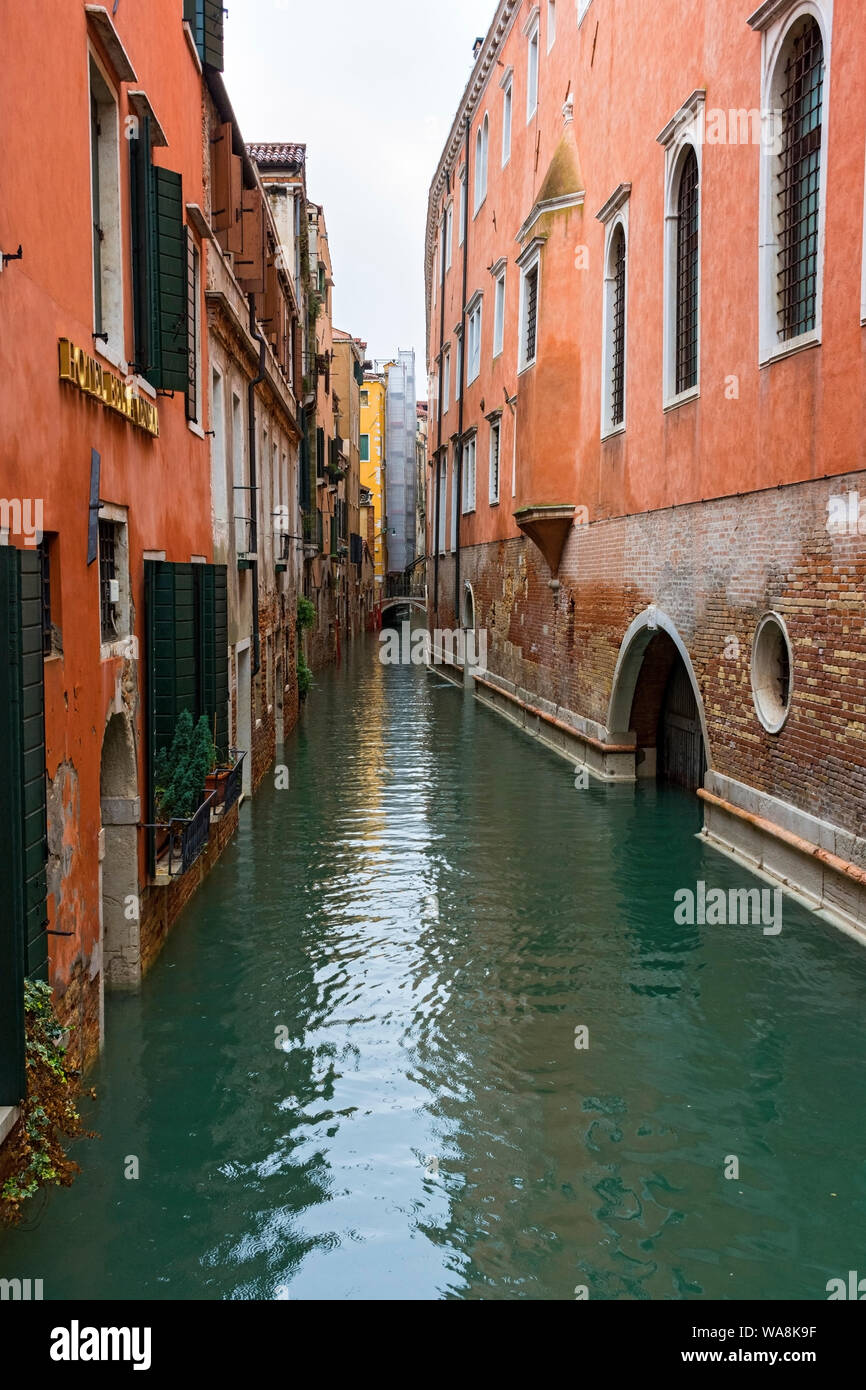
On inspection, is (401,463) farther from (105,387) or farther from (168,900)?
(105,387)

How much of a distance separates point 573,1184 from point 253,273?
35.1ft

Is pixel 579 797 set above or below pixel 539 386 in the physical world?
below

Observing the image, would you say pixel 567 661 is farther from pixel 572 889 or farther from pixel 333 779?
pixel 572 889

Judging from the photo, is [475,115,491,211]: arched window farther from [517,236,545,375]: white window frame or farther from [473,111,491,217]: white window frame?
[517,236,545,375]: white window frame

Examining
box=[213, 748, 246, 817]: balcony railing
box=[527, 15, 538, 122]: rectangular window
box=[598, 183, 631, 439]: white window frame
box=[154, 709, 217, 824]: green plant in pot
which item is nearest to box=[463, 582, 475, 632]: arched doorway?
box=[527, 15, 538, 122]: rectangular window

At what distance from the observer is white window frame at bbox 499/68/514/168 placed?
2269 cm

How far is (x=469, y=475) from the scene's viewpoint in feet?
92.4

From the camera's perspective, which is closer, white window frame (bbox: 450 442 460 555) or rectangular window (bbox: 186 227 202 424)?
rectangular window (bbox: 186 227 202 424)

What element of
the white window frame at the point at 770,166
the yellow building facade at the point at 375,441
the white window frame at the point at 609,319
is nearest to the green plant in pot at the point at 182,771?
the white window frame at the point at 770,166

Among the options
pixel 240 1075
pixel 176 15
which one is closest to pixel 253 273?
pixel 176 15

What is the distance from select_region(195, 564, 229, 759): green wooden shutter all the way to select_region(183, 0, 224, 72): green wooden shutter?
449 cm
